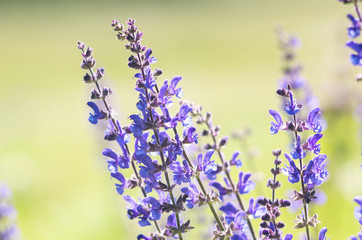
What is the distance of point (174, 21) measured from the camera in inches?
434

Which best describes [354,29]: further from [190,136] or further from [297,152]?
[190,136]

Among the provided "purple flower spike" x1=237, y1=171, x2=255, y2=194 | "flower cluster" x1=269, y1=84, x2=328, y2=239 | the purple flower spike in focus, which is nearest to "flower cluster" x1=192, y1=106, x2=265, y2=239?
"purple flower spike" x1=237, y1=171, x2=255, y2=194

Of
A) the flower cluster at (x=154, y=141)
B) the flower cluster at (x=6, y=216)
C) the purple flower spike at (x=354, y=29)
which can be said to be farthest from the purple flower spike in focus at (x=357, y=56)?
the flower cluster at (x=6, y=216)

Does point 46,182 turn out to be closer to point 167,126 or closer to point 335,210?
point 335,210

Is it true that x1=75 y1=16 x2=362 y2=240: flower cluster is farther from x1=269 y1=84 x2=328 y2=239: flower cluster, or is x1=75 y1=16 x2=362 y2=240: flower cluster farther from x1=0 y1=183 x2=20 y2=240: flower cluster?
x1=0 y1=183 x2=20 y2=240: flower cluster

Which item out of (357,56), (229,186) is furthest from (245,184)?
(357,56)

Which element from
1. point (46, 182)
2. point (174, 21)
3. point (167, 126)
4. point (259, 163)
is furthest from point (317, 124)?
point (174, 21)

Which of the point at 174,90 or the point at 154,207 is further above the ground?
the point at 174,90

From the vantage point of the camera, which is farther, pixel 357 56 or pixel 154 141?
pixel 154 141

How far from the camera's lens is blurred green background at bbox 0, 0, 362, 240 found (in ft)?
9.66

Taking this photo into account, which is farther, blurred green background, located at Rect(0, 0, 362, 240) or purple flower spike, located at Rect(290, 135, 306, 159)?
blurred green background, located at Rect(0, 0, 362, 240)

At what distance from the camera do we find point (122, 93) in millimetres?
6844

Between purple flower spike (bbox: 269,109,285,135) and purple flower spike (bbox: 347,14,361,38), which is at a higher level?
purple flower spike (bbox: 347,14,361,38)

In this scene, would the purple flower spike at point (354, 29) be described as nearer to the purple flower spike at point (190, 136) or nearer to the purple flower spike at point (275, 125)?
the purple flower spike at point (275, 125)
